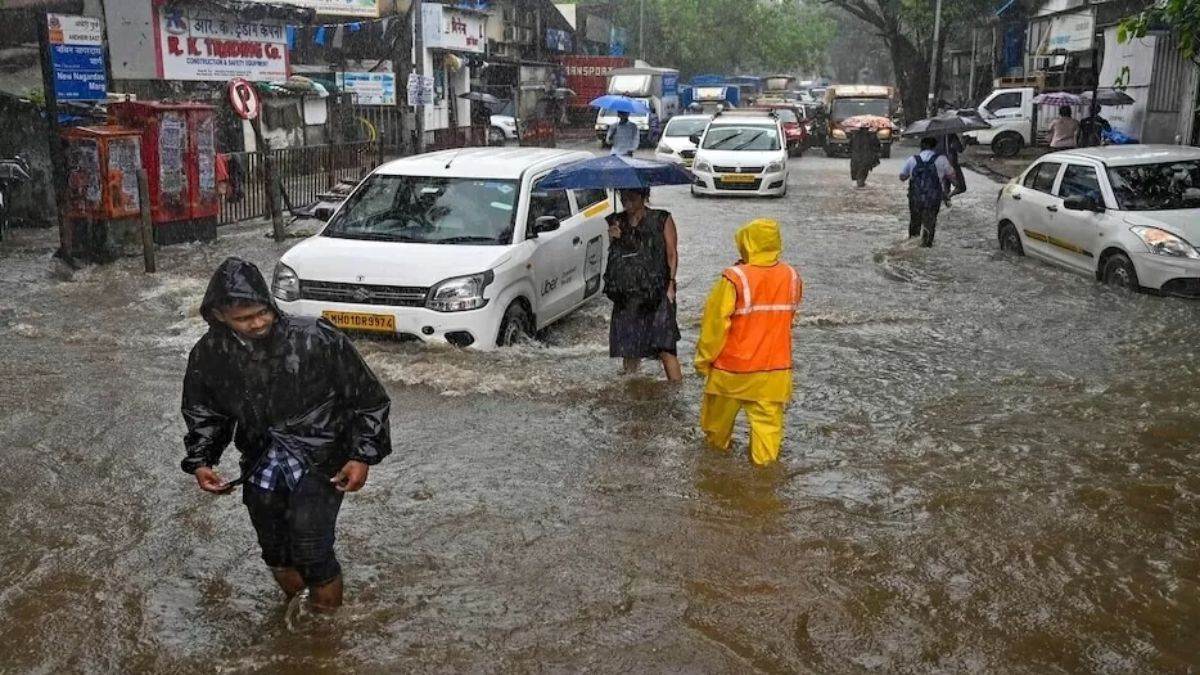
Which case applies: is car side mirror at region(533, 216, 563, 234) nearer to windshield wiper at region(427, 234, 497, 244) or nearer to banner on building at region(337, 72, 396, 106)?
windshield wiper at region(427, 234, 497, 244)

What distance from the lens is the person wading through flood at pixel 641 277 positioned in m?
7.39

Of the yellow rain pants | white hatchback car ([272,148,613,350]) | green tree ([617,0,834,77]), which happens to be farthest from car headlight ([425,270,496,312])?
green tree ([617,0,834,77])

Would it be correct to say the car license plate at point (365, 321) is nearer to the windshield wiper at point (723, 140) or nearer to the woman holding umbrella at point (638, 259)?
the woman holding umbrella at point (638, 259)

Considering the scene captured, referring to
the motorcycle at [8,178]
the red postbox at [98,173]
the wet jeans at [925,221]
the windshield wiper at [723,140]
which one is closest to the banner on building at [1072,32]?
the windshield wiper at [723,140]

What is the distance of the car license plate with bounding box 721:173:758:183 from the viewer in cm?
2061

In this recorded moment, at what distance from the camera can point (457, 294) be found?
26.3ft

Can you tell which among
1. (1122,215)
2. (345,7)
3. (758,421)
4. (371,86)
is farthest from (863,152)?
(758,421)

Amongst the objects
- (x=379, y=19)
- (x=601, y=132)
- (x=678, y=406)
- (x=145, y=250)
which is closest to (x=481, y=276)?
(x=678, y=406)

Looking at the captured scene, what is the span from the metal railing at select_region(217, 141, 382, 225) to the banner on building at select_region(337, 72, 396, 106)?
40.4 ft

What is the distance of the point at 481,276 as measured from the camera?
8039 mm

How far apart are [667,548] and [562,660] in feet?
3.81

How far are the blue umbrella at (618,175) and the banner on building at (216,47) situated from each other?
1477cm

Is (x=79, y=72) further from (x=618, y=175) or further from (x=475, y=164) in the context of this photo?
(x=618, y=175)

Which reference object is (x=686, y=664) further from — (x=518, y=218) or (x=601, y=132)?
(x=601, y=132)
